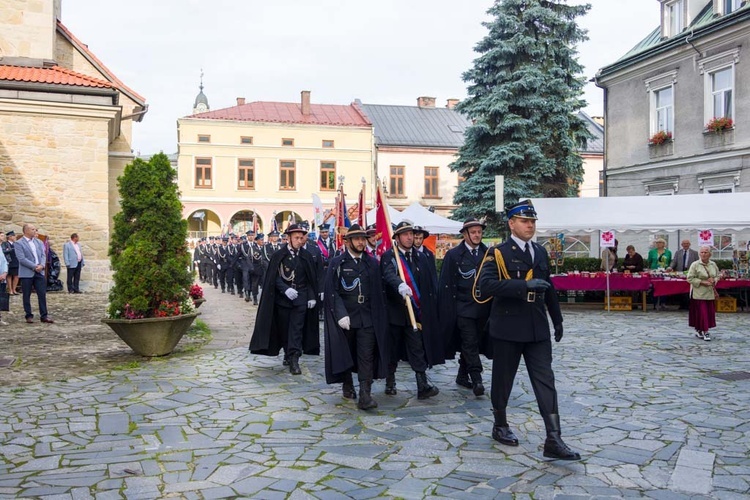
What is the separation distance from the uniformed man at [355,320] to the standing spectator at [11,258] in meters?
11.7

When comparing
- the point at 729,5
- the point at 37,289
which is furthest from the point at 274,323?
the point at 729,5

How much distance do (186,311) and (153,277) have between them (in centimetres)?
80

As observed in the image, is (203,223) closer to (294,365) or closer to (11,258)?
(11,258)

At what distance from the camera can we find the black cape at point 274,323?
903 centimetres

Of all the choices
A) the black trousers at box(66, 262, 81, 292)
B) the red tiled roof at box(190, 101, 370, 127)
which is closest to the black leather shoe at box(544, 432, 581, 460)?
the black trousers at box(66, 262, 81, 292)

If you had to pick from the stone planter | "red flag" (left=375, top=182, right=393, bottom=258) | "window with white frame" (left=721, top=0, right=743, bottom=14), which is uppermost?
"window with white frame" (left=721, top=0, right=743, bottom=14)

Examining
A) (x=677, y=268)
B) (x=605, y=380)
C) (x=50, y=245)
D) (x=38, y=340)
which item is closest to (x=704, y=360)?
(x=605, y=380)

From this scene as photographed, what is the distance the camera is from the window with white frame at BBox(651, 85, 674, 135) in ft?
79.5

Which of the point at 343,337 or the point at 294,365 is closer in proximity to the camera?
the point at 343,337

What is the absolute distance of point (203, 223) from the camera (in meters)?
48.6

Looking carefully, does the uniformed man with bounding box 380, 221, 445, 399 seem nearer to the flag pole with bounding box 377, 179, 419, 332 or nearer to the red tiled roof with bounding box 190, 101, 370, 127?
the flag pole with bounding box 377, 179, 419, 332

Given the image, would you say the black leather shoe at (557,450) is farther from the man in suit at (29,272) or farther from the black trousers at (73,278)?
the black trousers at (73,278)

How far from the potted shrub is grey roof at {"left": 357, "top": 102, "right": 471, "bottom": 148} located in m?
39.4

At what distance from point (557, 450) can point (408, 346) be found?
8.30ft
